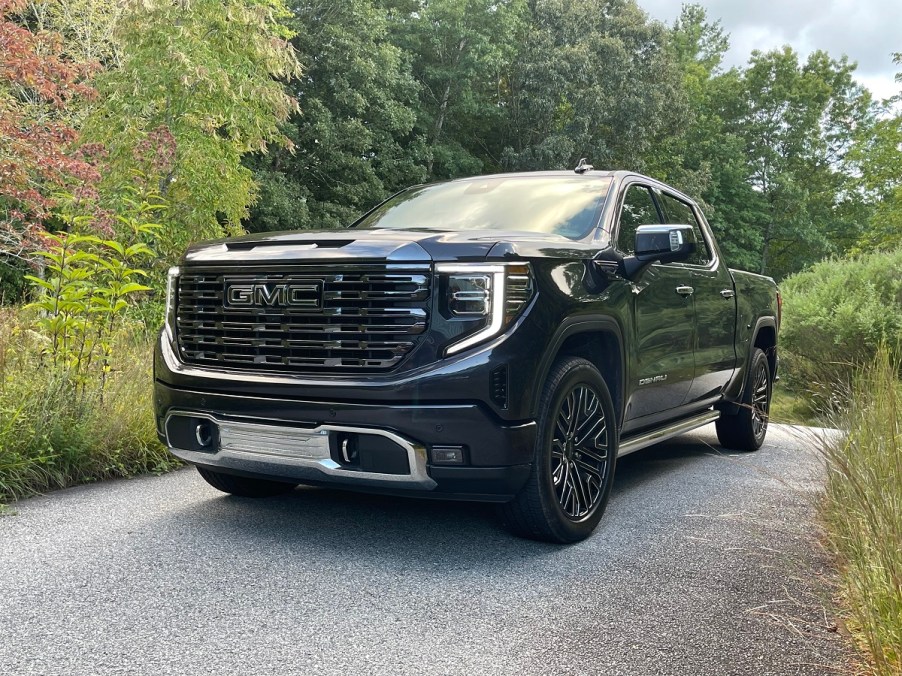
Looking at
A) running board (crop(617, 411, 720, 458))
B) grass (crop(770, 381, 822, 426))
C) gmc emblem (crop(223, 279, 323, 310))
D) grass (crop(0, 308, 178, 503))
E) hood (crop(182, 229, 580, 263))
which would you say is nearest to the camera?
hood (crop(182, 229, 580, 263))

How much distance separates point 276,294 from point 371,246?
1.68 feet

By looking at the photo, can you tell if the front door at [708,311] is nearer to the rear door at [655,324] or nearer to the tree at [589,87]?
the rear door at [655,324]

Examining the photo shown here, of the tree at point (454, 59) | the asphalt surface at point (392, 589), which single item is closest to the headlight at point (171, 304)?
the asphalt surface at point (392, 589)

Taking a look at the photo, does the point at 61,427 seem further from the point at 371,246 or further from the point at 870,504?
the point at 870,504

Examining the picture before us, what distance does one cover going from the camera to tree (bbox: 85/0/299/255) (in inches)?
457

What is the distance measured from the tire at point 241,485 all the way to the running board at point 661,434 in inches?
75.0

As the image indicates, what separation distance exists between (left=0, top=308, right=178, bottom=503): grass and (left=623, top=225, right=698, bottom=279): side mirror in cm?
337

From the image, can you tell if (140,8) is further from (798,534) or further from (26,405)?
(798,534)

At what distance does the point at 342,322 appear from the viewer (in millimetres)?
3617

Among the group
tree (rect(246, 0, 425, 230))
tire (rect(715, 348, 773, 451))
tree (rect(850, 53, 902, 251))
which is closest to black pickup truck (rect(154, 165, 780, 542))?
tire (rect(715, 348, 773, 451))

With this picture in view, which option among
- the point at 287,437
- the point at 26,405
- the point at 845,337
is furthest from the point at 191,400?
the point at 845,337

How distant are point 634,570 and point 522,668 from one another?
3.91 ft

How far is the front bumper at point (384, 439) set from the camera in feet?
11.3

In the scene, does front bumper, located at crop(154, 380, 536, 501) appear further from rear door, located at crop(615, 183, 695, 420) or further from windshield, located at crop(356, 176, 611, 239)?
windshield, located at crop(356, 176, 611, 239)
